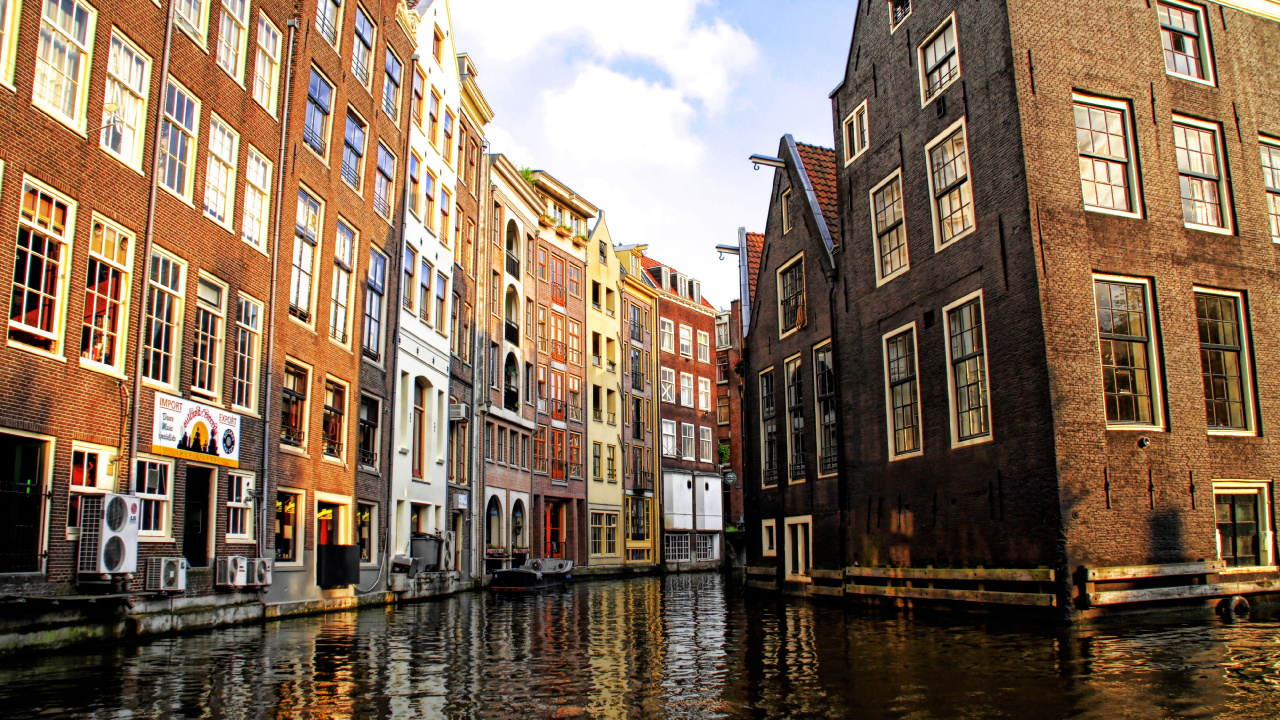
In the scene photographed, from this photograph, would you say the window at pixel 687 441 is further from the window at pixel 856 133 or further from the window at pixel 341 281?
the window at pixel 341 281

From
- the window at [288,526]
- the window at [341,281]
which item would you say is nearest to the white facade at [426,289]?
the window at [341,281]

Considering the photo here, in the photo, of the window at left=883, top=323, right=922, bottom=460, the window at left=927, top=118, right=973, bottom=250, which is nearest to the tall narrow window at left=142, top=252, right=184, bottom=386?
the window at left=883, top=323, right=922, bottom=460

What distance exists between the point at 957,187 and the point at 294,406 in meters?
15.2

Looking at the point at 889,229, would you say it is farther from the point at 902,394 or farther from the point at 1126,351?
the point at 1126,351

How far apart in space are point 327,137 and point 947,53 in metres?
14.7

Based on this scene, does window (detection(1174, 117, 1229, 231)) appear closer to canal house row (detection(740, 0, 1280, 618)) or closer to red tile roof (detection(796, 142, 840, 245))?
canal house row (detection(740, 0, 1280, 618))

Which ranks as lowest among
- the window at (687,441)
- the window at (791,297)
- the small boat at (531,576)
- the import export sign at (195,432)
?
the small boat at (531,576)

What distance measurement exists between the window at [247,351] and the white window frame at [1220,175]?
60.8 ft

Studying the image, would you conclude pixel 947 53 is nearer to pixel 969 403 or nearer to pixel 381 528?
pixel 969 403

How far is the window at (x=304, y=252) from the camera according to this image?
22.4 metres

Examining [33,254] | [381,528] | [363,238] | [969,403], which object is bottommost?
[381,528]

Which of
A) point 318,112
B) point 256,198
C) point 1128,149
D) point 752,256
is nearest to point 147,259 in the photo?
point 256,198

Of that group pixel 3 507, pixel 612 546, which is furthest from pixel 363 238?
pixel 612 546

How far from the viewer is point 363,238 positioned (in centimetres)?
2633
